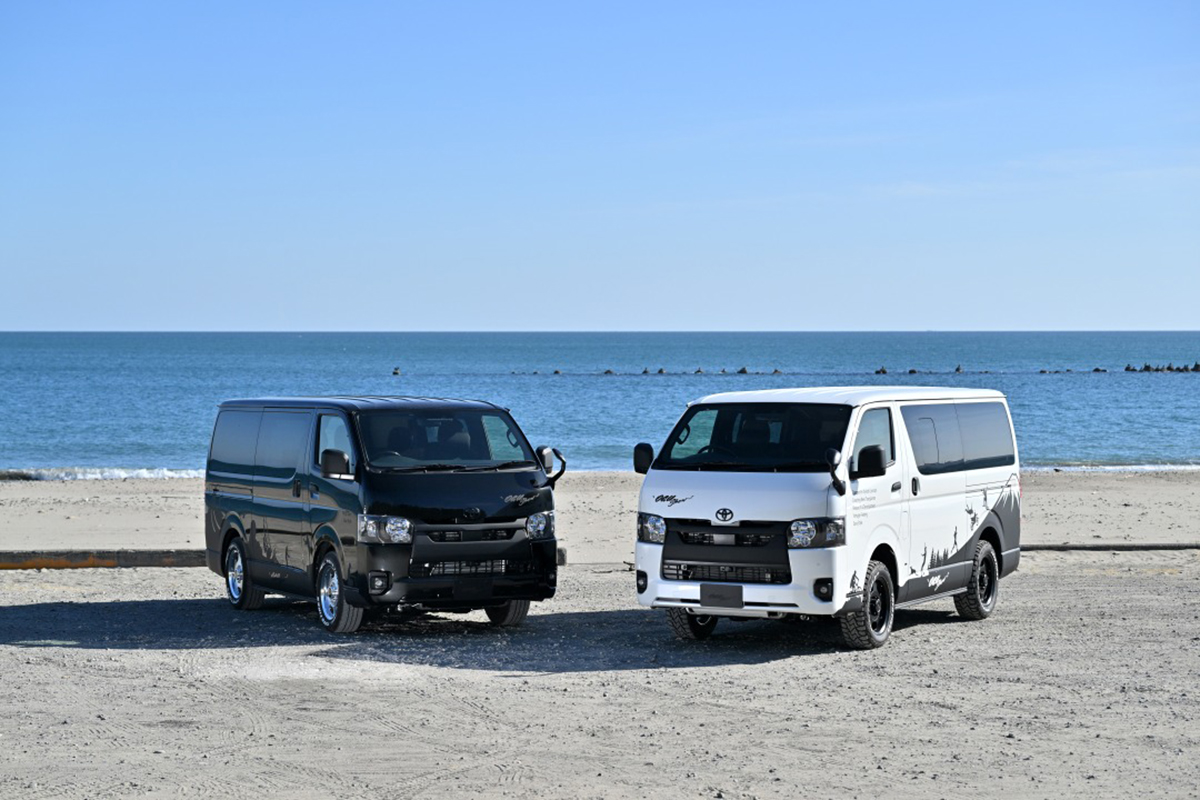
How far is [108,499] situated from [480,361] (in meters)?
149

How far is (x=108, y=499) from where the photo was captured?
2922 centimetres

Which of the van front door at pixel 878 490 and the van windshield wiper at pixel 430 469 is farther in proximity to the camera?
the van windshield wiper at pixel 430 469

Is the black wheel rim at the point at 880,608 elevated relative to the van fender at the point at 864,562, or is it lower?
lower

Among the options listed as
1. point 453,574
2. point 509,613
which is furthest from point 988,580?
point 453,574

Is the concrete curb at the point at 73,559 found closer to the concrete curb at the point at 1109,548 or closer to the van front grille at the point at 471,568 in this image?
the van front grille at the point at 471,568

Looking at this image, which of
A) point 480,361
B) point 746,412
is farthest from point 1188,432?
point 480,361

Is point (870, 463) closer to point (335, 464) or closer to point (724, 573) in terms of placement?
point (724, 573)

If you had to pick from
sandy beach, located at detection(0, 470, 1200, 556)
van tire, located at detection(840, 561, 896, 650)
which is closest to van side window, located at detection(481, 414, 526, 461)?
van tire, located at detection(840, 561, 896, 650)

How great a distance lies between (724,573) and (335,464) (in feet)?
11.7

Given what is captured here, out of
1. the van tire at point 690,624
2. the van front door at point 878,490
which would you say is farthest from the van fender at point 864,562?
the van tire at point 690,624

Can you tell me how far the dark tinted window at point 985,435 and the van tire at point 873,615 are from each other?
207 centimetres

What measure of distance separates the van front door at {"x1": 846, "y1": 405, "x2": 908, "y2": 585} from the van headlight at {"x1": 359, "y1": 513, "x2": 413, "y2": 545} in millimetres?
3935

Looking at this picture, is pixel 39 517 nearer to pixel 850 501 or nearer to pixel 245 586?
pixel 245 586

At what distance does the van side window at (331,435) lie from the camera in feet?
47.2
